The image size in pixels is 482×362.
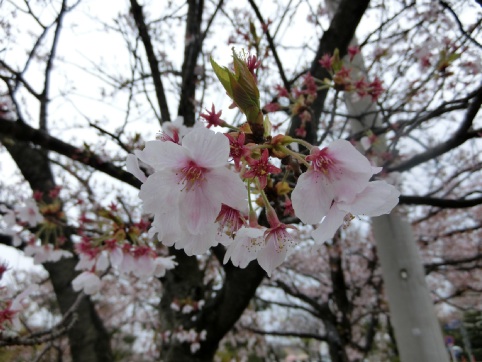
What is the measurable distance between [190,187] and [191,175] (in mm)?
26

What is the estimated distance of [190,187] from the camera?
69cm

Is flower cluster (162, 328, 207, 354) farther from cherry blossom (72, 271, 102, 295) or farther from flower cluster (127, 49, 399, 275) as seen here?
flower cluster (127, 49, 399, 275)

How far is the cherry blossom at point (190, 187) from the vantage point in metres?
0.65

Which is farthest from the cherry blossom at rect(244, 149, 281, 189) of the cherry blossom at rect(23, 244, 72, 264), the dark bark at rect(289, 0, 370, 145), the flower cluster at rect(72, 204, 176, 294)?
the cherry blossom at rect(23, 244, 72, 264)

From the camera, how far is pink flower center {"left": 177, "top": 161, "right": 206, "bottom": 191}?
688mm

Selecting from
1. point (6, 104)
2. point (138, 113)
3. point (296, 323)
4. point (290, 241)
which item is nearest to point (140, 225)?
point (290, 241)

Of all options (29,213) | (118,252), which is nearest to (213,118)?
(118,252)

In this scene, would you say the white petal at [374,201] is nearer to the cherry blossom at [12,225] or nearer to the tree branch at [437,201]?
the tree branch at [437,201]

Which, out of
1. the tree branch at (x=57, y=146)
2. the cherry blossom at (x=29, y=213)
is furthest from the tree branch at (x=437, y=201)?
the cherry blossom at (x=29, y=213)

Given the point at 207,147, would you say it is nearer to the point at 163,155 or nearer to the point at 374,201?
the point at 163,155

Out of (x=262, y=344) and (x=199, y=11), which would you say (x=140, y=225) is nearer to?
(x=199, y=11)

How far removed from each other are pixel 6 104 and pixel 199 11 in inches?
94.3

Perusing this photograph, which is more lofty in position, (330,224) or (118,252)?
(118,252)

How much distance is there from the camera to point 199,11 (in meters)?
3.27
